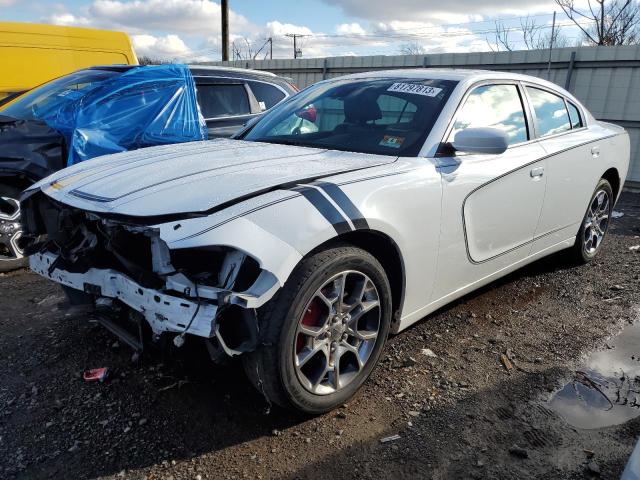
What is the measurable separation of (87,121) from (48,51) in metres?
3.51

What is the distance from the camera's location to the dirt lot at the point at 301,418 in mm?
2252

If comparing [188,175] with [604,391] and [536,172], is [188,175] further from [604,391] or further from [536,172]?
[604,391]

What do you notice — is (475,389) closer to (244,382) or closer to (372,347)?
(372,347)

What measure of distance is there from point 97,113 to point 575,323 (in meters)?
4.43

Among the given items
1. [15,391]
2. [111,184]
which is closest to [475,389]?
[111,184]

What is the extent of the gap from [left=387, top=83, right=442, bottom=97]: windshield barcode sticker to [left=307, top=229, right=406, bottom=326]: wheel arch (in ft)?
3.81

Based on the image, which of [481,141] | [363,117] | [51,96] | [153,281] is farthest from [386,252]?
[51,96]

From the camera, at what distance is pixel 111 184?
2.57 meters

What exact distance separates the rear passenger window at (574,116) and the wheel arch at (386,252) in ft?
8.79

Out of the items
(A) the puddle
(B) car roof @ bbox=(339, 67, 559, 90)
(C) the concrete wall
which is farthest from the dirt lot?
(C) the concrete wall

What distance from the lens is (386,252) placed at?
107 inches

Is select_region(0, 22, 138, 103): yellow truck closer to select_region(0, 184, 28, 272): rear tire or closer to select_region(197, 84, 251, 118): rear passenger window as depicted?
select_region(197, 84, 251, 118): rear passenger window

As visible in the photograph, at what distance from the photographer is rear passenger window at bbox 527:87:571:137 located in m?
3.98

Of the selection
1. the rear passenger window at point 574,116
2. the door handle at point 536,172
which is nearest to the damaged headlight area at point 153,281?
the door handle at point 536,172
